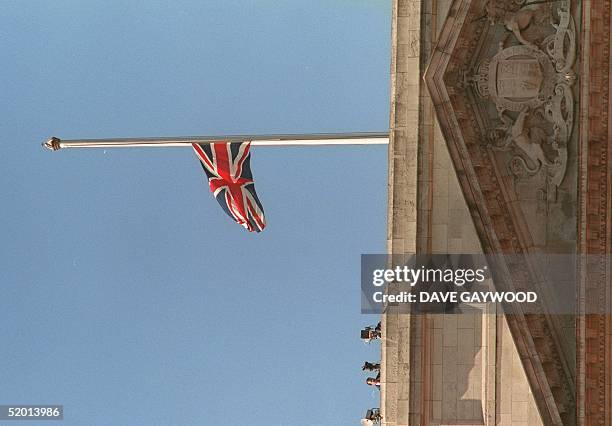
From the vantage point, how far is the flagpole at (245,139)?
55.3ft

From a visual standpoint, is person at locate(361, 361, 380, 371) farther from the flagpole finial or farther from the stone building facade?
the flagpole finial

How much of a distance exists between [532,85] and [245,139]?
7.33m

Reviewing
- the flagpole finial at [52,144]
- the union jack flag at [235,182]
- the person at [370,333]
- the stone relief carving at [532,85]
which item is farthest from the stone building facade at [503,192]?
the flagpole finial at [52,144]

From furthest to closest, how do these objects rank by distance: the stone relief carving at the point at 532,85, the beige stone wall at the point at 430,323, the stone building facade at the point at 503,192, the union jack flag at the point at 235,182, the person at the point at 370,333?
the person at the point at 370,333 → the union jack flag at the point at 235,182 → the beige stone wall at the point at 430,323 → the stone relief carving at the point at 532,85 → the stone building facade at the point at 503,192

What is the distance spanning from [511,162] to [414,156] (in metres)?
2.17

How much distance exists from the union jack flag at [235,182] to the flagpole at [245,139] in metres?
0.28

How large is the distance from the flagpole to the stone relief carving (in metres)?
3.31

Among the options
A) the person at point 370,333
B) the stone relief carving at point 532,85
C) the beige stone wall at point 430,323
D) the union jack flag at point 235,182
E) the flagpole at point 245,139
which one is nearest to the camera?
the stone relief carving at point 532,85

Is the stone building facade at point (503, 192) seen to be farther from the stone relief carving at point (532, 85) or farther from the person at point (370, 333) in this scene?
the person at point (370, 333)

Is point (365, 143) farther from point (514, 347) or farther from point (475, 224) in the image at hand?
point (514, 347)

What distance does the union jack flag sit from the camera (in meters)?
17.0

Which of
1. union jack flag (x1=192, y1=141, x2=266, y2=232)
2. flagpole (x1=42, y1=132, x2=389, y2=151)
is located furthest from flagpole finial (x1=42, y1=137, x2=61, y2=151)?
union jack flag (x1=192, y1=141, x2=266, y2=232)

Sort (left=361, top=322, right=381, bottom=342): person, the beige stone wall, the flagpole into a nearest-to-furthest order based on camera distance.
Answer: the beige stone wall
the flagpole
(left=361, top=322, right=381, bottom=342): person

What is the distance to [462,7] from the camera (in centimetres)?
1400
